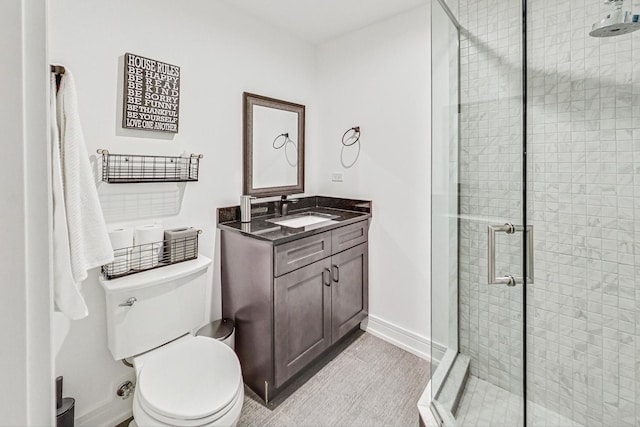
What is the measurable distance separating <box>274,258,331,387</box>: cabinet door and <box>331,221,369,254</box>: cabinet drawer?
15cm

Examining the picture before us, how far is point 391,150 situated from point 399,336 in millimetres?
1436

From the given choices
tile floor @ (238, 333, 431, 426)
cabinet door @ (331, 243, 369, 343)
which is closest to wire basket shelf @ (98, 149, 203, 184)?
cabinet door @ (331, 243, 369, 343)

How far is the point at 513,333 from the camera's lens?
63.9 inches

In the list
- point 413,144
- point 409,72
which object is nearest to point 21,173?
point 413,144

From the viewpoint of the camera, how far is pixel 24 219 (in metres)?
0.27

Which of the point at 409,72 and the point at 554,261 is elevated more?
the point at 409,72

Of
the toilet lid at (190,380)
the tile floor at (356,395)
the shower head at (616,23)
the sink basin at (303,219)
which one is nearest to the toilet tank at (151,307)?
the toilet lid at (190,380)

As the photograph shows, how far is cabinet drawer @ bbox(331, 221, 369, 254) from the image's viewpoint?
217cm

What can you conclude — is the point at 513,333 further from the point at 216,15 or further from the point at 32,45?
the point at 216,15

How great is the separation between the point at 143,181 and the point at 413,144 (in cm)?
176

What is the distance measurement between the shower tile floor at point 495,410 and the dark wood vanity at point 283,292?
0.91 meters

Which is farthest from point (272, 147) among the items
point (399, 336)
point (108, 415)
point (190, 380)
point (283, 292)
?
point (108, 415)

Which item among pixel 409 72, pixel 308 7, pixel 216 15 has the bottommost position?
pixel 409 72

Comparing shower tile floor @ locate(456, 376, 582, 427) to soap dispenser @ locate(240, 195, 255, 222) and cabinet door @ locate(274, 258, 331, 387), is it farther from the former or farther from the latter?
soap dispenser @ locate(240, 195, 255, 222)
